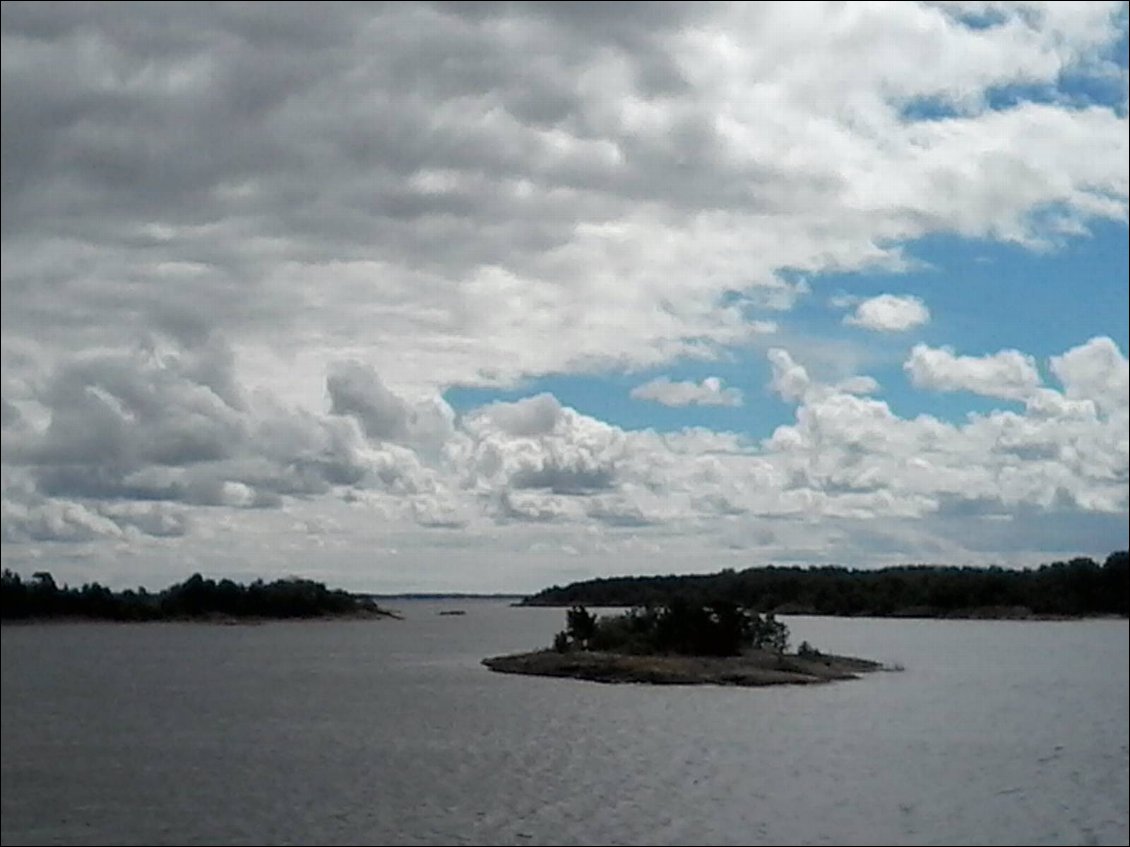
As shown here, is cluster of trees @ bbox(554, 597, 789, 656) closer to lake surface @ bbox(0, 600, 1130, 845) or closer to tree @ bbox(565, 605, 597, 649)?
tree @ bbox(565, 605, 597, 649)

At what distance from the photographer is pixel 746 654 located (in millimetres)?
110875

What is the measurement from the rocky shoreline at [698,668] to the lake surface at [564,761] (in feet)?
10.4

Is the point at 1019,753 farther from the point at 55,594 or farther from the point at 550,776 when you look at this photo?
the point at 55,594

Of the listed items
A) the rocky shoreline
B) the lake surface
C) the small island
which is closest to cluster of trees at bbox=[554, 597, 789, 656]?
the small island

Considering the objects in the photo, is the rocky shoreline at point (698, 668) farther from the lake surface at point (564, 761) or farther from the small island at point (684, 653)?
the lake surface at point (564, 761)

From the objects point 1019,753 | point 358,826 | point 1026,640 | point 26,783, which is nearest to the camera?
point 358,826

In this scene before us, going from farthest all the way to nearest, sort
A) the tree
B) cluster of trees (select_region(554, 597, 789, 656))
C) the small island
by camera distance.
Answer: the tree, cluster of trees (select_region(554, 597, 789, 656)), the small island

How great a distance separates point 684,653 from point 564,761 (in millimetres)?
50272

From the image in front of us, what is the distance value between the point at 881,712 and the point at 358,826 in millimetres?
45194

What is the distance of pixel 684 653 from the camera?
369 ft

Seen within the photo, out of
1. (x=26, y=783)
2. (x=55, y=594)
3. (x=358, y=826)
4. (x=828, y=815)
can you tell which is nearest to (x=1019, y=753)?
(x=828, y=815)

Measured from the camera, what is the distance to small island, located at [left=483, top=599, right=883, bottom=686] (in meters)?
105

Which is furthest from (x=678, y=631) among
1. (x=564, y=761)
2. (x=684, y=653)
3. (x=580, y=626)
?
(x=564, y=761)

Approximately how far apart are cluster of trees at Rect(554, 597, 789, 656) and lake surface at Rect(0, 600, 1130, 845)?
33.6 feet
